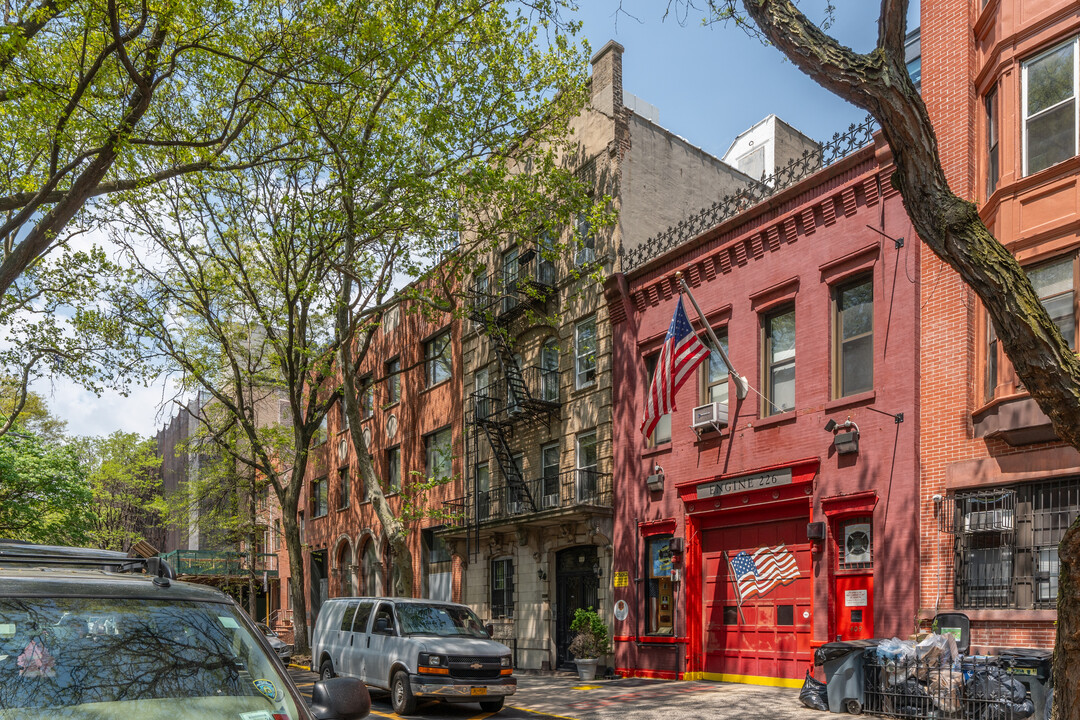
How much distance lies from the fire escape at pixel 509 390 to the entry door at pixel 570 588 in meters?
1.74

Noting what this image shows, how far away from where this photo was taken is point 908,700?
42.3 ft

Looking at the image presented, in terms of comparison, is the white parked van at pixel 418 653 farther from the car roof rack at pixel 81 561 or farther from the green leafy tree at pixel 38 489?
the green leafy tree at pixel 38 489

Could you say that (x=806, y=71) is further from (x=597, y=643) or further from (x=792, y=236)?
(x=597, y=643)

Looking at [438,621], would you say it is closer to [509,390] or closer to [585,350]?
[585,350]

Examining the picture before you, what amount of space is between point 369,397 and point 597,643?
1839cm

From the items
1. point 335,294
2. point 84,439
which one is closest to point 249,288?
point 335,294

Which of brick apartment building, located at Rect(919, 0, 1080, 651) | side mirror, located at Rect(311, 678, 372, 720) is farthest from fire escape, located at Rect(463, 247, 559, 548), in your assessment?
side mirror, located at Rect(311, 678, 372, 720)

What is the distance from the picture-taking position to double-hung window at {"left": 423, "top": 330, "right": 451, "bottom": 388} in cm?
3209

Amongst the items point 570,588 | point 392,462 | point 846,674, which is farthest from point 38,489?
point 846,674

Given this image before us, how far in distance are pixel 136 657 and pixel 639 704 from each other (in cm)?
1359

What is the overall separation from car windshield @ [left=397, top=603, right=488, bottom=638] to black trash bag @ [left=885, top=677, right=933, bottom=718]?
22.8 feet

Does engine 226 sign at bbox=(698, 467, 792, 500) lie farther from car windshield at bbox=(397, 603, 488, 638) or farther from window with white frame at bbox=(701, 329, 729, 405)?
car windshield at bbox=(397, 603, 488, 638)

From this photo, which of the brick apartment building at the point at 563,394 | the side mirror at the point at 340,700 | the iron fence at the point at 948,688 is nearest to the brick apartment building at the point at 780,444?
the brick apartment building at the point at 563,394

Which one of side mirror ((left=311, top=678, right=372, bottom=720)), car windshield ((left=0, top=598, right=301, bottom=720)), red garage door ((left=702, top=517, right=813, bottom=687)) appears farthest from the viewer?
red garage door ((left=702, top=517, right=813, bottom=687))
